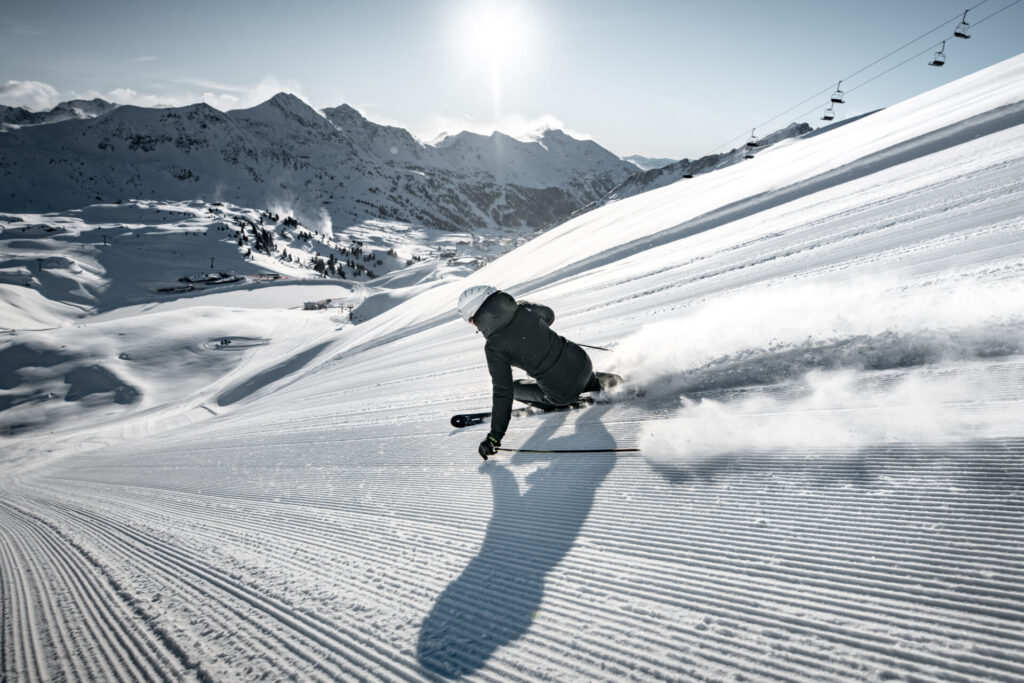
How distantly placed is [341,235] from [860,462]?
682ft

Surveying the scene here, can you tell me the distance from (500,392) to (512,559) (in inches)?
61.2

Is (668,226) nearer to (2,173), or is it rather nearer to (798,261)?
(798,261)

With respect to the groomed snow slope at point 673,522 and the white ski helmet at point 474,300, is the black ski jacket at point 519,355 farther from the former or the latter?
the groomed snow slope at point 673,522

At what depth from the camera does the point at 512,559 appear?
2.41m

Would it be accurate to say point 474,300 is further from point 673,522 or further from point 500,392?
point 673,522

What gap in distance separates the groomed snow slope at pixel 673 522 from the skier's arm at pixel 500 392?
0.32m

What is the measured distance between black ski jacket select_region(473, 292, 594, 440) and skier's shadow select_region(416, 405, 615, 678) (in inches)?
20.5

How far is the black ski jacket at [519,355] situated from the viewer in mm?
3752

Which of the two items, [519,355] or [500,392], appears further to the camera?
[519,355]

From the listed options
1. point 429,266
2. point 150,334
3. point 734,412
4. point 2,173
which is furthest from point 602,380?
point 2,173

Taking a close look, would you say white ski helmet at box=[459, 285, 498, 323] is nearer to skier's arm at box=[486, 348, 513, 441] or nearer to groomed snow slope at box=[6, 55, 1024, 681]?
skier's arm at box=[486, 348, 513, 441]

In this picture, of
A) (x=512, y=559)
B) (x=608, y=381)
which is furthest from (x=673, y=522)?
→ (x=608, y=381)

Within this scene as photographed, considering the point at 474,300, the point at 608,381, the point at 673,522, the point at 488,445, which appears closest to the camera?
the point at 673,522

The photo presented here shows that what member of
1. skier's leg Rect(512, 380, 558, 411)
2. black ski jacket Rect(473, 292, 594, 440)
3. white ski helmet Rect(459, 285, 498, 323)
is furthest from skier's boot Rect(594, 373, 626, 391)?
white ski helmet Rect(459, 285, 498, 323)
